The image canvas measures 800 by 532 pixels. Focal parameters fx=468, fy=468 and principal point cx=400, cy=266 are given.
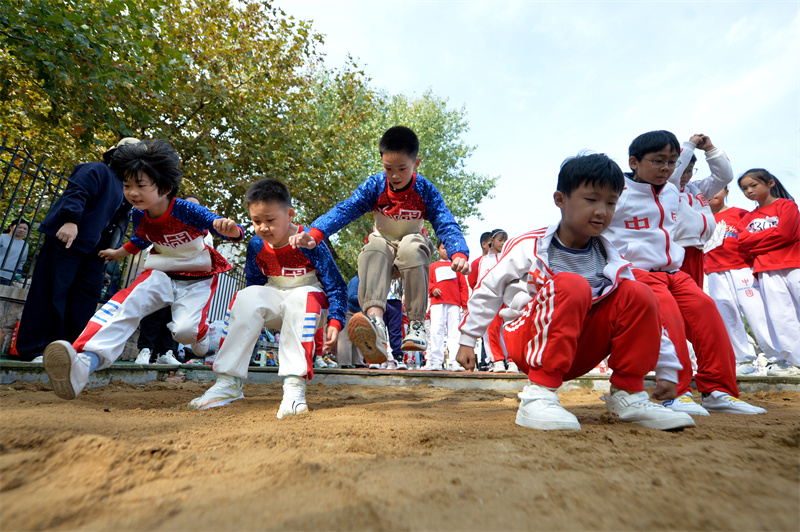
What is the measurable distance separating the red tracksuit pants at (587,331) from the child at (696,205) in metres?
1.29

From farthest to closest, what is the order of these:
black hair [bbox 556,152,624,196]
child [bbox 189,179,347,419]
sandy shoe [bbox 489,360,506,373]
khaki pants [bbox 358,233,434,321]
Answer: sandy shoe [bbox 489,360,506,373] → khaki pants [bbox 358,233,434,321] → child [bbox 189,179,347,419] → black hair [bbox 556,152,624,196]

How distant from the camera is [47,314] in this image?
4086 mm

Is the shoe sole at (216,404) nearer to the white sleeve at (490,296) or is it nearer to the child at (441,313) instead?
the white sleeve at (490,296)

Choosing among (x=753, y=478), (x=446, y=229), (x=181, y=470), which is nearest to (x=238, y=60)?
(x=446, y=229)

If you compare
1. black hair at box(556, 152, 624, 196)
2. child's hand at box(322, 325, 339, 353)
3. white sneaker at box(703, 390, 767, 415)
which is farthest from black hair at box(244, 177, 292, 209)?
white sneaker at box(703, 390, 767, 415)

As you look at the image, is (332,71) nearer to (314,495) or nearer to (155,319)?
(155,319)

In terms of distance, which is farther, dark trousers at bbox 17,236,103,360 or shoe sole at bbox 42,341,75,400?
dark trousers at bbox 17,236,103,360

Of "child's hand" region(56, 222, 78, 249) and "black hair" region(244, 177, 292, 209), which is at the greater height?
"black hair" region(244, 177, 292, 209)

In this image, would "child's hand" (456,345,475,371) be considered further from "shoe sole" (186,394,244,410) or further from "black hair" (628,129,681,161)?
"black hair" (628,129,681,161)

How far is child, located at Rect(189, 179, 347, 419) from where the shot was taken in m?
3.10

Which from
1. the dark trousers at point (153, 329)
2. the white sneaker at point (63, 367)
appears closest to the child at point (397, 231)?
the white sneaker at point (63, 367)

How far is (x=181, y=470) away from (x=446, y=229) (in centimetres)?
276

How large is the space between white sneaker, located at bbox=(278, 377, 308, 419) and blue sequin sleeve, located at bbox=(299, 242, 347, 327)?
586 mm

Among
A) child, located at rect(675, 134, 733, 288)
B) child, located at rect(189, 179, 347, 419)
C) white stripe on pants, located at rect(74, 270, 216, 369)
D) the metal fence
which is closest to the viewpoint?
white stripe on pants, located at rect(74, 270, 216, 369)
